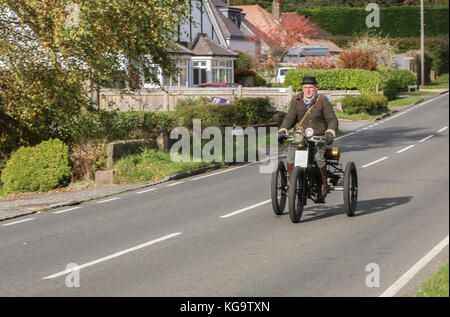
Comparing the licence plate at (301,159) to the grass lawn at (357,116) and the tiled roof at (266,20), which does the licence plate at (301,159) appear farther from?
the tiled roof at (266,20)

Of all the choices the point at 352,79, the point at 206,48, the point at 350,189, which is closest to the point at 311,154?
the point at 350,189

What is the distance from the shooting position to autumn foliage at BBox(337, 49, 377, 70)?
1897 inches

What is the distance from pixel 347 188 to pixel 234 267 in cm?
327

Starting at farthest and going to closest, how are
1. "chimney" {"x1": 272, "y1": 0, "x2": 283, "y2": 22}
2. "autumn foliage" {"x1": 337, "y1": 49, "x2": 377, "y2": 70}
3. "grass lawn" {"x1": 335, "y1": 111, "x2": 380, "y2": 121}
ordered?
"chimney" {"x1": 272, "y1": 0, "x2": 283, "y2": 22} < "autumn foliage" {"x1": 337, "y1": 49, "x2": 377, "y2": 70} < "grass lawn" {"x1": 335, "y1": 111, "x2": 380, "y2": 121}

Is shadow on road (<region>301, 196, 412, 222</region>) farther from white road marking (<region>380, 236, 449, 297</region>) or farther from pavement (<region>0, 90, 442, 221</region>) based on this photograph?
pavement (<region>0, 90, 442, 221</region>)

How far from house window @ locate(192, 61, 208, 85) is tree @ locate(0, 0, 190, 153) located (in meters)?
40.9

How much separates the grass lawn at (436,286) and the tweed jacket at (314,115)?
4.40 metres

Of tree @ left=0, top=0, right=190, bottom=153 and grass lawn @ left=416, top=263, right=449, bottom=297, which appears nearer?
grass lawn @ left=416, top=263, right=449, bottom=297

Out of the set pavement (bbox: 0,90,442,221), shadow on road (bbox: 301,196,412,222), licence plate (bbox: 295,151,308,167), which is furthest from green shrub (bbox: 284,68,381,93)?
licence plate (bbox: 295,151,308,167)

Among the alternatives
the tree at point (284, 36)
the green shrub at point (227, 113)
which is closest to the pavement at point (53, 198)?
the green shrub at point (227, 113)

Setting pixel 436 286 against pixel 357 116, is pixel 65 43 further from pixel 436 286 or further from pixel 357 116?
pixel 357 116
